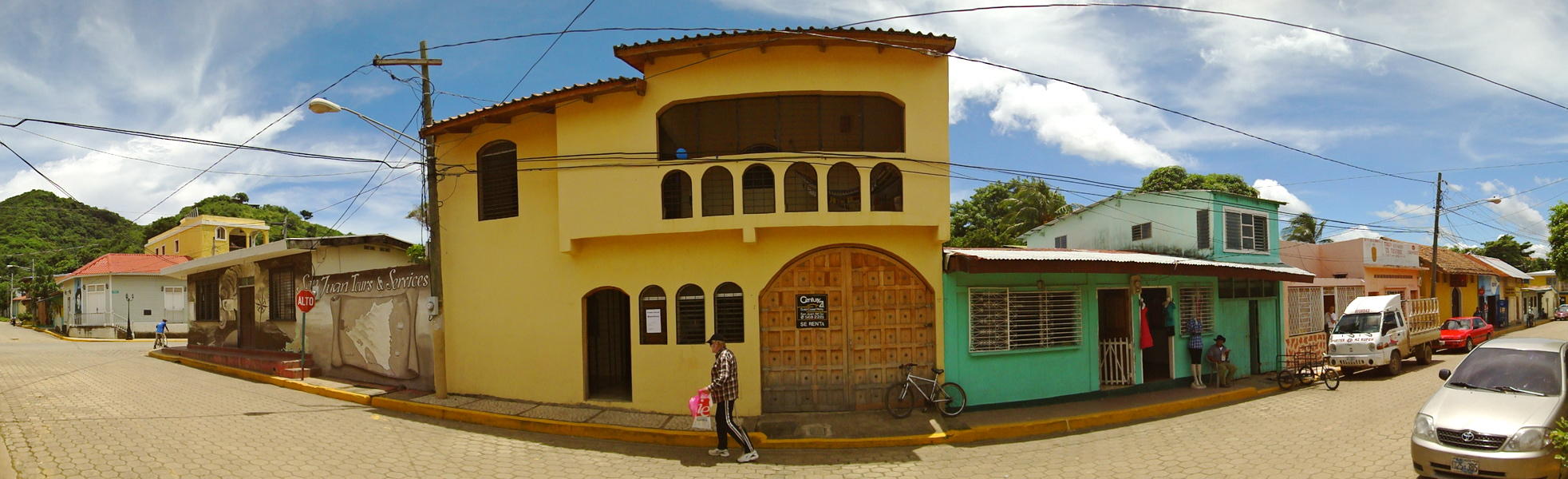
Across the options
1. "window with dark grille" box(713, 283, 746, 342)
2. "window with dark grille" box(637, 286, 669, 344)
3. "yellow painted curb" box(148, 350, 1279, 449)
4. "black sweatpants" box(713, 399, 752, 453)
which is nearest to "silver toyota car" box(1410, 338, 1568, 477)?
"yellow painted curb" box(148, 350, 1279, 449)

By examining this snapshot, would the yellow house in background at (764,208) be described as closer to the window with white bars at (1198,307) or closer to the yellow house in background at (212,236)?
the window with white bars at (1198,307)

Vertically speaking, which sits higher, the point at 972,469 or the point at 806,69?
the point at 806,69

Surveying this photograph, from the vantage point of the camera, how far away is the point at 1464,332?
2195 centimetres

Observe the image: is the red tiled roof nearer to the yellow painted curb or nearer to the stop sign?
the stop sign

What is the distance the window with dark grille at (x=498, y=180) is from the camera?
1242 cm

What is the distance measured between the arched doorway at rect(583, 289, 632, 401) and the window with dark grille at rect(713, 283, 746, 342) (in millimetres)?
2492

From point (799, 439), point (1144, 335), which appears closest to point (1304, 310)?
point (1144, 335)

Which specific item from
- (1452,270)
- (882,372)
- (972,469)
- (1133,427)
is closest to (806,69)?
(882,372)

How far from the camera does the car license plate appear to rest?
21.2 ft

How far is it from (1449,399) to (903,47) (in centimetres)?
748

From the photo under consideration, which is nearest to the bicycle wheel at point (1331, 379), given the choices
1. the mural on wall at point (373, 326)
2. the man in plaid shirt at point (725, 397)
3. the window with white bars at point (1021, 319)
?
the window with white bars at point (1021, 319)

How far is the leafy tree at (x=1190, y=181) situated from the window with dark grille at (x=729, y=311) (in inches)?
1458

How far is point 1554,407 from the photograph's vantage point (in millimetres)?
6844

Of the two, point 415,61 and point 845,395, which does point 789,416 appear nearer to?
point 845,395
